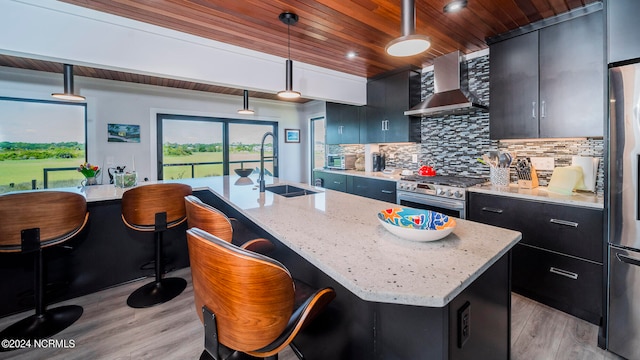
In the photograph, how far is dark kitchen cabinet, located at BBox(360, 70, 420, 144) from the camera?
3592 mm

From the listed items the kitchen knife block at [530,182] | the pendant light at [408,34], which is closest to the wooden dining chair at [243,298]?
the pendant light at [408,34]

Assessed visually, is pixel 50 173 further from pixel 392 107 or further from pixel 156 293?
pixel 392 107

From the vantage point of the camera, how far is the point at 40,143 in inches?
154

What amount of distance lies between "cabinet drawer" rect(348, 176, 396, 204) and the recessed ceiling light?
1880mm

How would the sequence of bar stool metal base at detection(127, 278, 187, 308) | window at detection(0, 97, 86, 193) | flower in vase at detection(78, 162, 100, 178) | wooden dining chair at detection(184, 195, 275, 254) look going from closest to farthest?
wooden dining chair at detection(184, 195, 275, 254)
bar stool metal base at detection(127, 278, 187, 308)
flower in vase at detection(78, 162, 100, 178)
window at detection(0, 97, 86, 193)

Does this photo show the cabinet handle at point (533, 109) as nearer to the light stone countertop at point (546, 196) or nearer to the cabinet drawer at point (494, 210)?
the light stone countertop at point (546, 196)

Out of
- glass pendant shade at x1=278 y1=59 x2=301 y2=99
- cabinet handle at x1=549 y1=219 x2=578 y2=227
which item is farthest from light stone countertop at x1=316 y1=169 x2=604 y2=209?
glass pendant shade at x1=278 y1=59 x2=301 y2=99

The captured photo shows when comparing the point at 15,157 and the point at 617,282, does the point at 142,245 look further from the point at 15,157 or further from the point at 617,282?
the point at 617,282

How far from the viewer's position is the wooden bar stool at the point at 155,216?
2072 millimetres

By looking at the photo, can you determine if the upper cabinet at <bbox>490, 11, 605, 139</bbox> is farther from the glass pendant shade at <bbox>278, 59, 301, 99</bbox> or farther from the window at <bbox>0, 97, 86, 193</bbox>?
the window at <bbox>0, 97, 86, 193</bbox>

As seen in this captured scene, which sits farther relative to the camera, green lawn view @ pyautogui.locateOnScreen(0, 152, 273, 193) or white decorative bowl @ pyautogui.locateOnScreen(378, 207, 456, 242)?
green lawn view @ pyautogui.locateOnScreen(0, 152, 273, 193)

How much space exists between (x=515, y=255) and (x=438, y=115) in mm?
1954

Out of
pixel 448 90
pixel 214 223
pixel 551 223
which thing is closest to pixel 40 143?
pixel 214 223

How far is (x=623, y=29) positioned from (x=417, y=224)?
1728mm
